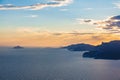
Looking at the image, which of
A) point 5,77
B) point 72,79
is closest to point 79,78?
point 72,79

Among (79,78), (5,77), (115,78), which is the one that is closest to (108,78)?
(115,78)

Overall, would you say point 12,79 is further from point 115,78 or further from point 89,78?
point 115,78

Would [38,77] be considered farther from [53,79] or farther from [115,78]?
[115,78]

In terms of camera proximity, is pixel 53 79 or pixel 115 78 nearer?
pixel 53 79

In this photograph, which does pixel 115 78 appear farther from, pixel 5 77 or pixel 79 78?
pixel 5 77

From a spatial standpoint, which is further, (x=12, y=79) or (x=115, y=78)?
(x=115, y=78)

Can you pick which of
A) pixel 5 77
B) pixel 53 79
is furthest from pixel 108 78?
pixel 5 77

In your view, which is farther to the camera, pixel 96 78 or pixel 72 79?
pixel 96 78
